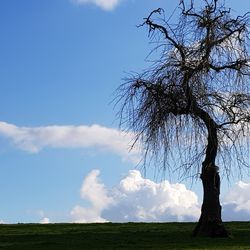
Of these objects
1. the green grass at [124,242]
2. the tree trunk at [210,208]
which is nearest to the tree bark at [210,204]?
the tree trunk at [210,208]

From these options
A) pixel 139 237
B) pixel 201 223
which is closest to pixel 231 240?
pixel 201 223

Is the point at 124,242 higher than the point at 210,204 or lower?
lower

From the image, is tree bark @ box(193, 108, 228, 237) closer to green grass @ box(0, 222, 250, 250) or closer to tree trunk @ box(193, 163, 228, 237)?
Answer: tree trunk @ box(193, 163, 228, 237)

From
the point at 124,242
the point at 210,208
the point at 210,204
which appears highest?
the point at 210,204

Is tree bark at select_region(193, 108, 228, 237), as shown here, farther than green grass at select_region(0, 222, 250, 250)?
Yes

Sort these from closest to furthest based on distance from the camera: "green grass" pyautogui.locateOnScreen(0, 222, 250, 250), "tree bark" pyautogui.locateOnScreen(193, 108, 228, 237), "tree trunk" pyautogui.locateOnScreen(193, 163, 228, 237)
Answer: "green grass" pyautogui.locateOnScreen(0, 222, 250, 250) < "tree bark" pyautogui.locateOnScreen(193, 108, 228, 237) < "tree trunk" pyautogui.locateOnScreen(193, 163, 228, 237)

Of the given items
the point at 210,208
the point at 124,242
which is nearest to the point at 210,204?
the point at 210,208

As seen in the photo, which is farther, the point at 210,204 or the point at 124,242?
the point at 210,204

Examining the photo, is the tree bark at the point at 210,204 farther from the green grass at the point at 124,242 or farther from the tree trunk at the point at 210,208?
the green grass at the point at 124,242

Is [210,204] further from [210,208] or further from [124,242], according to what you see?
[124,242]

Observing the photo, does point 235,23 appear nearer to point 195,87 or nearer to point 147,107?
point 195,87

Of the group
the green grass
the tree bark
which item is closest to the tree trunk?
the tree bark

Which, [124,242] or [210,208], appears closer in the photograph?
[124,242]

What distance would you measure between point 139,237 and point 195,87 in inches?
250
